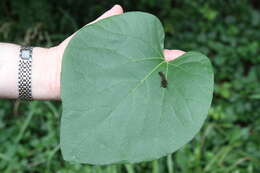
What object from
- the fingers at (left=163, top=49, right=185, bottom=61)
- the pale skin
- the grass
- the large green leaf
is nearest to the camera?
the large green leaf

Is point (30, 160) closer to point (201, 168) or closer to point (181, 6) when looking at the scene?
point (201, 168)

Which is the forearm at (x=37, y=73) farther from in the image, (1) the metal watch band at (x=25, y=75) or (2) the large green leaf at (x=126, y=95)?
(2) the large green leaf at (x=126, y=95)

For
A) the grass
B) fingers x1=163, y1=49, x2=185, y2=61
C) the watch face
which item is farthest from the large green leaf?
the grass

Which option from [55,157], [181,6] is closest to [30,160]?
[55,157]

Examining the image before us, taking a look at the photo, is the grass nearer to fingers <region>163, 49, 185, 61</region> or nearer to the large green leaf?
fingers <region>163, 49, 185, 61</region>

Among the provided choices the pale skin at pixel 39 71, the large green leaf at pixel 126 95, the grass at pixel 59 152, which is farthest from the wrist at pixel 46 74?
the grass at pixel 59 152

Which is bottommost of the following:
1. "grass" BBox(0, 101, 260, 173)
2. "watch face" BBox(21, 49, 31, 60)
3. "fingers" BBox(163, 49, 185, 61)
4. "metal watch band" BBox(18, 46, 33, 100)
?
"grass" BBox(0, 101, 260, 173)

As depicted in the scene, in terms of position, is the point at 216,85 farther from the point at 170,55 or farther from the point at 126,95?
the point at 126,95

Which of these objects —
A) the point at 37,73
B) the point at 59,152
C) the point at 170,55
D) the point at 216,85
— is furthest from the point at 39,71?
the point at 216,85
